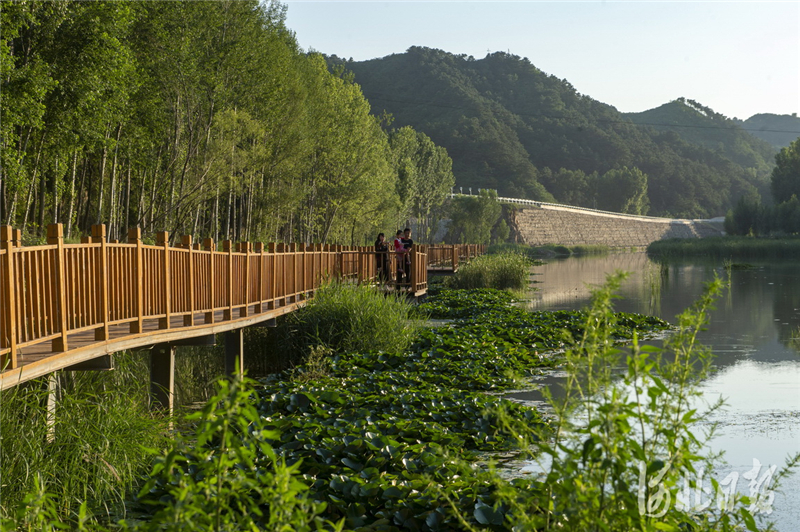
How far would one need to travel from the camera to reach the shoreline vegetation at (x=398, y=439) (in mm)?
2943

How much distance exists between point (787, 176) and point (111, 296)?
8368cm

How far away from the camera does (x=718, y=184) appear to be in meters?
171

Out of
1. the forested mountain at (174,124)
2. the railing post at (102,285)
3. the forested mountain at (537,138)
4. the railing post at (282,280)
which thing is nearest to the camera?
the railing post at (102,285)

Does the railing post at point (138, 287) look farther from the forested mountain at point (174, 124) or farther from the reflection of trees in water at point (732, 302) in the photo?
the forested mountain at point (174, 124)

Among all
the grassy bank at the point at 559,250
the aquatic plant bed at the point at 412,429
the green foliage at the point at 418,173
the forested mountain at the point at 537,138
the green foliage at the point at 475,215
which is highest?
the forested mountain at the point at 537,138

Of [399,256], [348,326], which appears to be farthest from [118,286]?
[399,256]

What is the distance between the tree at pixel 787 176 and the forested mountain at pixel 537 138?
194ft

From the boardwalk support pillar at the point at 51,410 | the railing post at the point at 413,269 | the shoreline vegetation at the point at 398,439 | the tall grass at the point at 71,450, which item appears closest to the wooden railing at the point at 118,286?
the boardwalk support pillar at the point at 51,410

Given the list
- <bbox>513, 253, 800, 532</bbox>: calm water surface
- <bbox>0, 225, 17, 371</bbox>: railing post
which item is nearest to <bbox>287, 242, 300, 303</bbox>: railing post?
<bbox>513, 253, 800, 532</bbox>: calm water surface

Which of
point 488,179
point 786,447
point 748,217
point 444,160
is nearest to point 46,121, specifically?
point 786,447

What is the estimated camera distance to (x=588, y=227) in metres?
113

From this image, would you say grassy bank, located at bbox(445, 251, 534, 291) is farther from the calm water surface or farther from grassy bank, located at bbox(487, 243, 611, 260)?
grassy bank, located at bbox(487, 243, 611, 260)

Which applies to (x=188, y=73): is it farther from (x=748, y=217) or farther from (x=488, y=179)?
(x=488, y=179)

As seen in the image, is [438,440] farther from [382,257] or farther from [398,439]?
[382,257]
